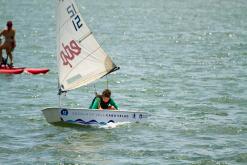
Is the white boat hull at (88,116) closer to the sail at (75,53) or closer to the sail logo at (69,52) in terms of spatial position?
the sail at (75,53)

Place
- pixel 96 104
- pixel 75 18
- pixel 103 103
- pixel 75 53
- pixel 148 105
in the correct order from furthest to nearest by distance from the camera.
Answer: pixel 148 105 → pixel 75 53 → pixel 75 18 → pixel 103 103 → pixel 96 104

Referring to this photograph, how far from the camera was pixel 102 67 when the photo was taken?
3241cm

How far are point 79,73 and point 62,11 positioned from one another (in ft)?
8.38

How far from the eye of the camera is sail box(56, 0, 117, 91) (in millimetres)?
31750

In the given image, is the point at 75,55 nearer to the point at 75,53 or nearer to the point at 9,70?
the point at 75,53

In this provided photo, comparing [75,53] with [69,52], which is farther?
[75,53]

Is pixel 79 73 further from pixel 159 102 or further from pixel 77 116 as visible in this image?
pixel 159 102

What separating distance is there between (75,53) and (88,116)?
124 inches

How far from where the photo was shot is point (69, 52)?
105ft

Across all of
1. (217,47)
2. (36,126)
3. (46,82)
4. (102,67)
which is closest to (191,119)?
(102,67)

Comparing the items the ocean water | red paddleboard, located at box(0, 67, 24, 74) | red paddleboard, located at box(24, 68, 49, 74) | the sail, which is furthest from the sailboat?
red paddleboard, located at box(24, 68, 49, 74)

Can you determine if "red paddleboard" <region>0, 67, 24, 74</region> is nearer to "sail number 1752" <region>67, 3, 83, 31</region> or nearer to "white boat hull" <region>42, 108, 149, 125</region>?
"sail number 1752" <region>67, 3, 83, 31</region>

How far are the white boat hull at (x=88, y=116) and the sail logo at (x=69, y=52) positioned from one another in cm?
247

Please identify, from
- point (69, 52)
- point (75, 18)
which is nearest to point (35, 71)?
point (69, 52)
